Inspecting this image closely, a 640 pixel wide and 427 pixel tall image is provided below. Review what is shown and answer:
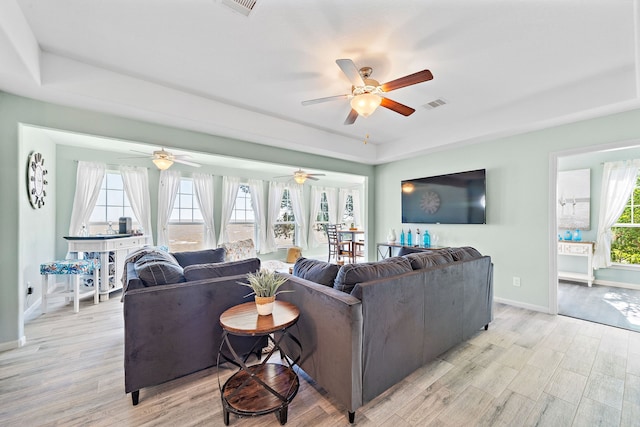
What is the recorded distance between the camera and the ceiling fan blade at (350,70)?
1908 mm

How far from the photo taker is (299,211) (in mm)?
7367

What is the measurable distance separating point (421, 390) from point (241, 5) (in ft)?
10.0

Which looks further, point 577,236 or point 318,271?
point 577,236

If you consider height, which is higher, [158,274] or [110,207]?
[110,207]

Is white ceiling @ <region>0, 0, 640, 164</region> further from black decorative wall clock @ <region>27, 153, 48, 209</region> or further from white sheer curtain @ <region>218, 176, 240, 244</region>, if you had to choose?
white sheer curtain @ <region>218, 176, 240, 244</region>

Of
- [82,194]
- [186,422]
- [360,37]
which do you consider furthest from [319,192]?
[186,422]

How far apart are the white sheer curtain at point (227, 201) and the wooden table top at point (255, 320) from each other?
4493 millimetres

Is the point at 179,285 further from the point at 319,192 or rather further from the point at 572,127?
the point at 319,192

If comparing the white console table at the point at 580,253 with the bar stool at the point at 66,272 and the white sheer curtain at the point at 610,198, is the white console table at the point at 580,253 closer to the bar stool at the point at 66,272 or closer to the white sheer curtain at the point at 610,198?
the white sheer curtain at the point at 610,198

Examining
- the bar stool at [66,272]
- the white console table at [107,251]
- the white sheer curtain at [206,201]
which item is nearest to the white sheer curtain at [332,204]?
the white sheer curtain at [206,201]

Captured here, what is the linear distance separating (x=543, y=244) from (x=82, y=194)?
7307 millimetres

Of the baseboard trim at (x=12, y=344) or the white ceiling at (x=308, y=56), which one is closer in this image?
the white ceiling at (x=308, y=56)

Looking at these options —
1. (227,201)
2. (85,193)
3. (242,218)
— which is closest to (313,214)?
(242,218)

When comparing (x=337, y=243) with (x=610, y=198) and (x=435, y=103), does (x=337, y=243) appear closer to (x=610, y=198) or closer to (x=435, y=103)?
(x=435, y=103)
